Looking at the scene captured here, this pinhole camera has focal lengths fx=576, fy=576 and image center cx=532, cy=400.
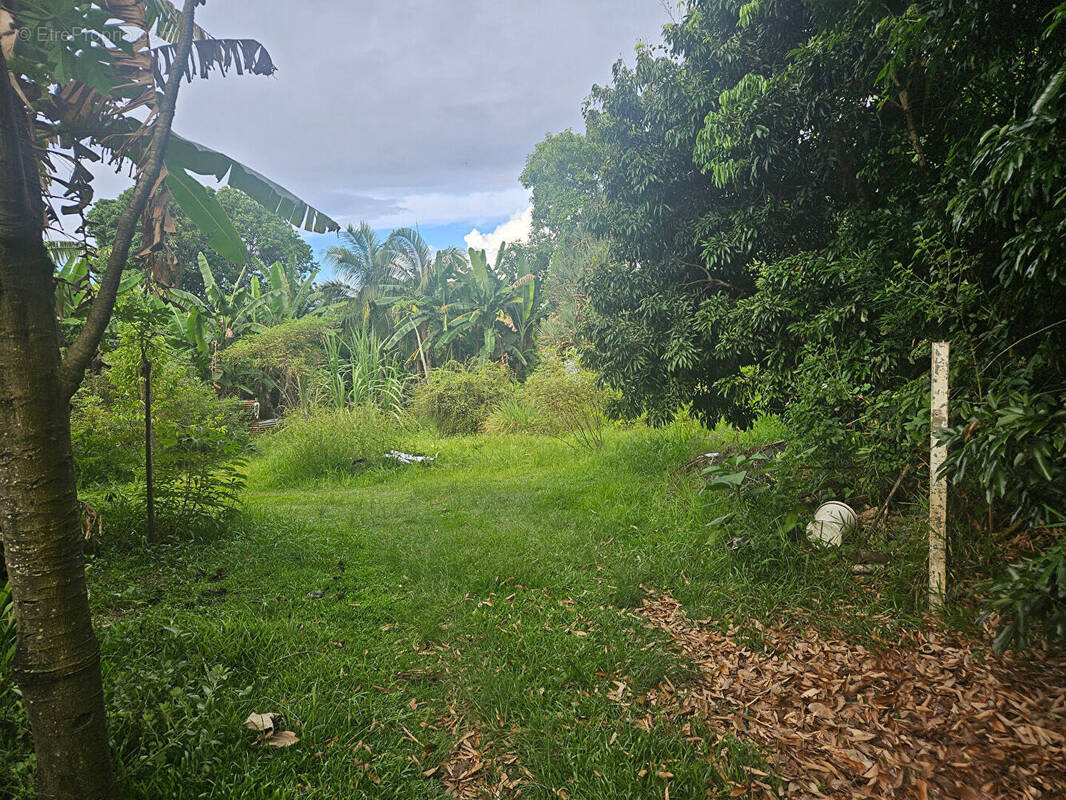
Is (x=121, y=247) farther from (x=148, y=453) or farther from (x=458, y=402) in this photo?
(x=458, y=402)

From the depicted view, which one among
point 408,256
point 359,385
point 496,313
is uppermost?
point 408,256

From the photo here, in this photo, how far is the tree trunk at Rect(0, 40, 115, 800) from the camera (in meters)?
1.75

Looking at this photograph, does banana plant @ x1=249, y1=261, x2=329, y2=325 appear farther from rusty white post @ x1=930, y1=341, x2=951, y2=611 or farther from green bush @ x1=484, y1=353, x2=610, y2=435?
rusty white post @ x1=930, y1=341, x2=951, y2=611

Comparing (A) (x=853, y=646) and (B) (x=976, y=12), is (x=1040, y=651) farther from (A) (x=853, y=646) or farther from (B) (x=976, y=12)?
(B) (x=976, y=12)

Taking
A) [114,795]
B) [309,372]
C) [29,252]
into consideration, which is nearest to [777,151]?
[29,252]

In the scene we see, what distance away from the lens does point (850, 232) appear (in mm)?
4715

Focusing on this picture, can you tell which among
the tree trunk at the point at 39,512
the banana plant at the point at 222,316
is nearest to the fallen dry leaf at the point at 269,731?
the tree trunk at the point at 39,512

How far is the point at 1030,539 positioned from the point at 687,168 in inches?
179

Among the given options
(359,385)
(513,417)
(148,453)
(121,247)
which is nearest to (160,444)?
(148,453)

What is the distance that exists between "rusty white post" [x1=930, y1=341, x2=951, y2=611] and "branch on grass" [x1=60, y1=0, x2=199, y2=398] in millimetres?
3981

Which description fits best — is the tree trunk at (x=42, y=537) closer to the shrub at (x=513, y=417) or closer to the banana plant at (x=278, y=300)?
the shrub at (x=513, y=417)

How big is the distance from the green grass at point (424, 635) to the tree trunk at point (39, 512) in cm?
40

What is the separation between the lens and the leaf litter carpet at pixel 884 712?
7.65 ft

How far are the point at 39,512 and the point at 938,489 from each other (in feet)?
14.1
